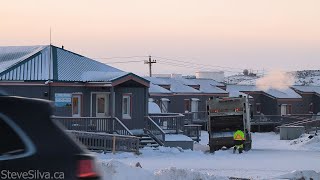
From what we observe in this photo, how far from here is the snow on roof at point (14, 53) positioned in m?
33.6

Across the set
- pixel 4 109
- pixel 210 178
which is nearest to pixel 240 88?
pixel 210 178

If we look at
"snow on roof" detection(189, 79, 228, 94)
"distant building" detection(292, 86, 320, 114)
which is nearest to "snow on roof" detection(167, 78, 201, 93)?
"snow on roof" detection(189, 79, 228, 94)

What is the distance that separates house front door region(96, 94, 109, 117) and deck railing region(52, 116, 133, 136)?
196cm

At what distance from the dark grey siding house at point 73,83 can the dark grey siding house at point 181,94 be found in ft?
82.7

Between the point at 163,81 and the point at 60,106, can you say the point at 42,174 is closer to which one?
the point at 60,106

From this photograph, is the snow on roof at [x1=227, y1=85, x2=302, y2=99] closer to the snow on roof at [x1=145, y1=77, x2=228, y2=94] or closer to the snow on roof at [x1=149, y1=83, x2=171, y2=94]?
the snow on roof at [x1=145, y1=77, x2=228, y2=94]

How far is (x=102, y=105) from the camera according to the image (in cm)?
3391

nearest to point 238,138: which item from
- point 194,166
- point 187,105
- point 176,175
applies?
point 194,166

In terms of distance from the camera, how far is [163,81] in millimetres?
68500

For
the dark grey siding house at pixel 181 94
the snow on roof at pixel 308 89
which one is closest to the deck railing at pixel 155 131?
the dark grey siding house at pixel 181 94

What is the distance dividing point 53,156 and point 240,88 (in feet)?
233

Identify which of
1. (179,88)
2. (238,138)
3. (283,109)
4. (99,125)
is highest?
(179,88)

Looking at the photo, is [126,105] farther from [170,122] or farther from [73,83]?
[73,83]

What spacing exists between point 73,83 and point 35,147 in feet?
86.8
